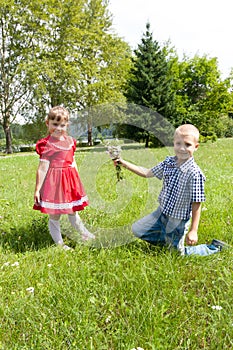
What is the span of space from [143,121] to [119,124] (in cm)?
32

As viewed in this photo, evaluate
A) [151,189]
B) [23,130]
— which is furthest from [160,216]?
[23,130]

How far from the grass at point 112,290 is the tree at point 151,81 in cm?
1515

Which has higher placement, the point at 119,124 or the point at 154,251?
the point at 119,124

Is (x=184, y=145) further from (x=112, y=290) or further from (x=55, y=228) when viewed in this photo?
(x=55, y=228)

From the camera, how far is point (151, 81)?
67.9 ft

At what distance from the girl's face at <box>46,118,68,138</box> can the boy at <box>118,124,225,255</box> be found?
72 cm

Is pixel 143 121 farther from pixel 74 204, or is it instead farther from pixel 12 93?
pixel 12 93

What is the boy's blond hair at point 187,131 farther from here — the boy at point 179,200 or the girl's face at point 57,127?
the girl's face at point 57,127

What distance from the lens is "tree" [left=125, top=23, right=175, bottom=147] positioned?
19.9 m

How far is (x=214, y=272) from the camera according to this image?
2.80 metres

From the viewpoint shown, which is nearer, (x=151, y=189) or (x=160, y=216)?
(x=160, y=216)

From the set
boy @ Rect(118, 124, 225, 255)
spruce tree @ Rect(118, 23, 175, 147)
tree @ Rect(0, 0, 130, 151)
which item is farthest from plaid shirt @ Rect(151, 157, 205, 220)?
tree @ Rect(0, 0, 130, 151)

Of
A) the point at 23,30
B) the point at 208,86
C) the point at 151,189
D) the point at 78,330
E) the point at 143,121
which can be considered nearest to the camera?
the point at 78,330

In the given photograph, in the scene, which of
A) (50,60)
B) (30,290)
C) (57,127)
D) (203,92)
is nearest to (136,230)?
(30,290)
